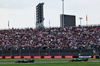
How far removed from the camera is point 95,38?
5328 cm

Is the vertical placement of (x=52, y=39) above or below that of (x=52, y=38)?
below

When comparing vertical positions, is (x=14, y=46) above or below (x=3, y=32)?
below

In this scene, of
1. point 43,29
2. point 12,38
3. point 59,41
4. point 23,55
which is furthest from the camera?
point 43,29

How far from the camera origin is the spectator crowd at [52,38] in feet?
173

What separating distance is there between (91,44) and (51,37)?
1124cm

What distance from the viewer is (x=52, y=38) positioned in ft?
185

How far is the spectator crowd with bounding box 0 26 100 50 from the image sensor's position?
173 ft

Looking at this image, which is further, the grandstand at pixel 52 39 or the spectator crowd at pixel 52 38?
the spectator crowd at pixel 52 38

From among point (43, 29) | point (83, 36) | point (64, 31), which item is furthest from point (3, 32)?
point (83, 36)

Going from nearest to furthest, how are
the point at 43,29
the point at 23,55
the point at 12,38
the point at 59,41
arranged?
the point at 23,55
the point at 59,41
the point at 12,38
the point at 43,29

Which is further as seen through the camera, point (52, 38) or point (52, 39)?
point (52, 38)

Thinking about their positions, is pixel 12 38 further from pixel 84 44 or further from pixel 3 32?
pixel 84 44

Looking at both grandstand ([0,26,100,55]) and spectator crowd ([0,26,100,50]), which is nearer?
grandstand ([0,26,100,55])

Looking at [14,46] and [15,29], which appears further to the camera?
[15,29]
